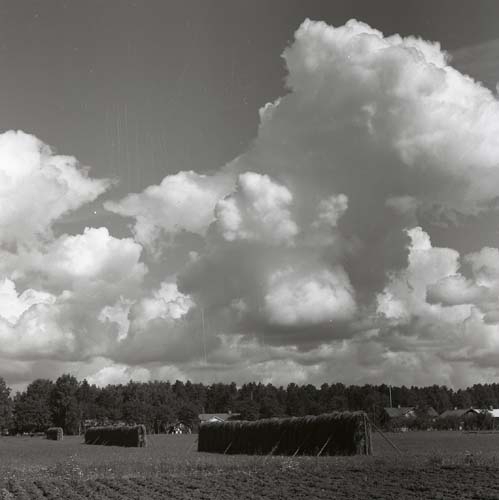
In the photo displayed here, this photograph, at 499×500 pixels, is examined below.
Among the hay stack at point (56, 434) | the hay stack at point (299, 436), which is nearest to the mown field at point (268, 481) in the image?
the hay stack at point (299, 436)

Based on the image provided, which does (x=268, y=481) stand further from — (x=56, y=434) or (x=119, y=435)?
(x=56, y=434)

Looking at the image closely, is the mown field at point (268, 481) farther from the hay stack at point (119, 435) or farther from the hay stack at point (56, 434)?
the hay stack at point (56, 434)

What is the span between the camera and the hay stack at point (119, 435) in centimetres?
7275

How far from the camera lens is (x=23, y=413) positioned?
7170 inches

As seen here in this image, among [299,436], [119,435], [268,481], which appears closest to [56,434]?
[119,435]

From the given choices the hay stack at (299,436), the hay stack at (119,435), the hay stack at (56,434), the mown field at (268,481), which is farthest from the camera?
the hay stack at (56,434)

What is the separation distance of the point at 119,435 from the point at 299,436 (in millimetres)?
37040

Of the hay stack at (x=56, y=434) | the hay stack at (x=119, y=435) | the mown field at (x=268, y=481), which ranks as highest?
the mown field at (x=268, y=481)

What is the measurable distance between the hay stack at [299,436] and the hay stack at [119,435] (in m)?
15.1

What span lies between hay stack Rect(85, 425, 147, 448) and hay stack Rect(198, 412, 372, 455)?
49.5 feet

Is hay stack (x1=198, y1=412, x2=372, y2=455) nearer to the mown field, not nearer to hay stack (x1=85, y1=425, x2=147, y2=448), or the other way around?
the mown field

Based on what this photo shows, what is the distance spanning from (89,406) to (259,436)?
14874 centimetres

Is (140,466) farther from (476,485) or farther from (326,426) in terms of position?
(476,485)

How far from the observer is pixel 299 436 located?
47.6m
